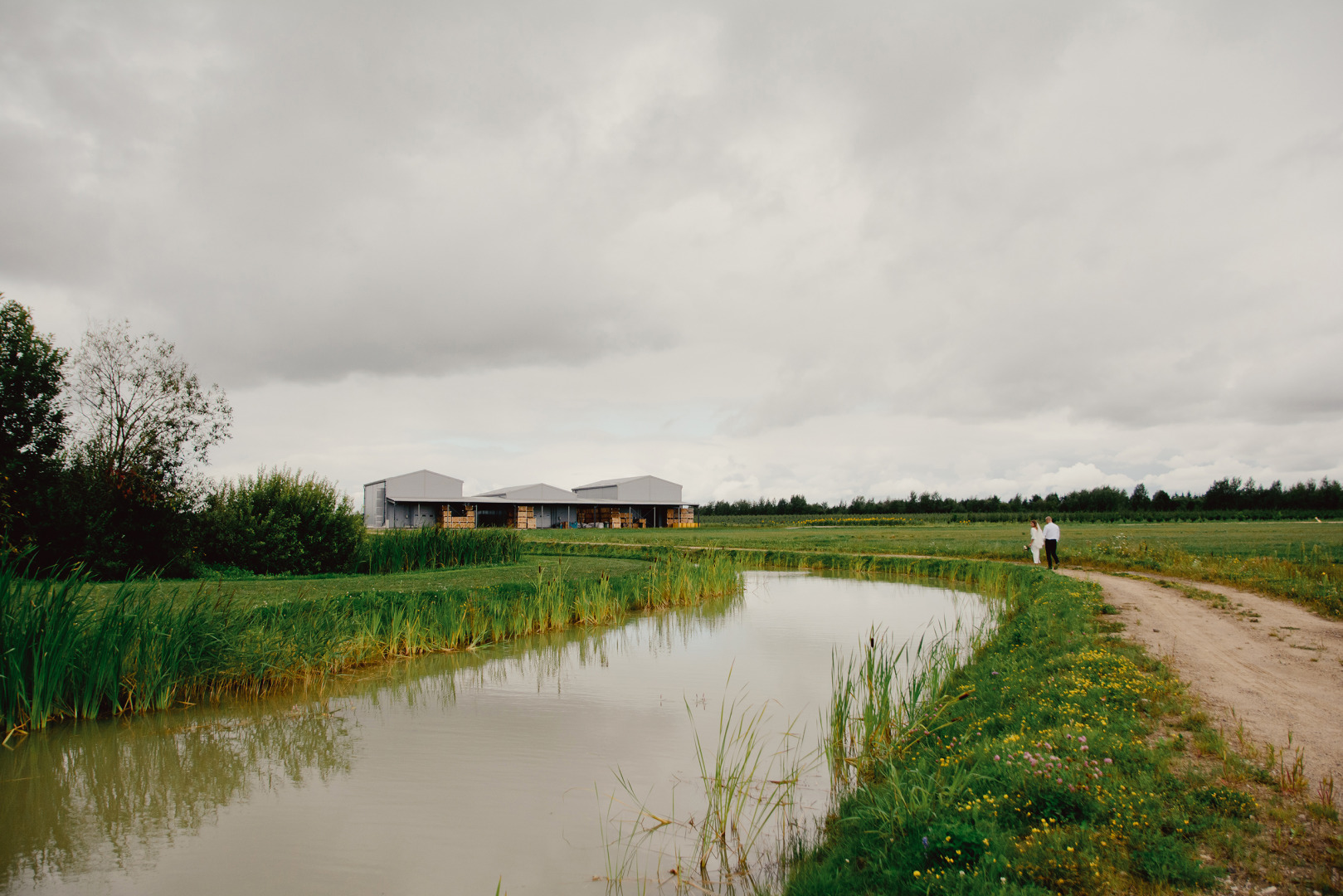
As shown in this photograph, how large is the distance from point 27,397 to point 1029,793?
35543 millimetres

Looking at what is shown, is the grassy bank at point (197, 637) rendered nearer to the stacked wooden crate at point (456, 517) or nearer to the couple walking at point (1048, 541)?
Result: the couple walking at point (1048, 541)

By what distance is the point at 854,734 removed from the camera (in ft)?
23.5

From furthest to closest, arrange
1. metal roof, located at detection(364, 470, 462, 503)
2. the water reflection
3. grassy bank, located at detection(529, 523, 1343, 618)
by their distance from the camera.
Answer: metal roof, located at detection(364, 470, 462, 503), grassy bank, located at detection(529, 523, 1343, 618), the water reflection

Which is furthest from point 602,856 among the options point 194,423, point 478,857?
point 194,423

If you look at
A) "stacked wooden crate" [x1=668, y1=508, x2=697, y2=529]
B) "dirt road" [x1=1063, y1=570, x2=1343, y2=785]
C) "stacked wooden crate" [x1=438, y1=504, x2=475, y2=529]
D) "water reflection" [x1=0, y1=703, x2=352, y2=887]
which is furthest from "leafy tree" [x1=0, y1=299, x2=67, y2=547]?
"stacked wooden crate" [x1=668, y1=508, x2=697, y2=529]

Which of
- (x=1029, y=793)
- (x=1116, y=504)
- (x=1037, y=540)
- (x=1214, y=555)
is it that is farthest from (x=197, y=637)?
(x=1116, y=504)

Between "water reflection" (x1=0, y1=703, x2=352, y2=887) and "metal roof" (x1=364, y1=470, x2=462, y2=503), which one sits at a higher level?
"metal roof" (x1=364, y1=470, x2=462, y2=503)

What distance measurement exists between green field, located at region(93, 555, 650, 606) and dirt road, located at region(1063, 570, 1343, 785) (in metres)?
11.5

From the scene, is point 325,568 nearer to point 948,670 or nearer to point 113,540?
point 113,540

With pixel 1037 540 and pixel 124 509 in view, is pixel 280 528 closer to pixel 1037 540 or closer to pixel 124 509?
pixel 124 509

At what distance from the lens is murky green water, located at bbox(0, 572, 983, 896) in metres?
4.75

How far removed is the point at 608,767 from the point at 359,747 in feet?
8.67

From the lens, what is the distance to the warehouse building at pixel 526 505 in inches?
2451

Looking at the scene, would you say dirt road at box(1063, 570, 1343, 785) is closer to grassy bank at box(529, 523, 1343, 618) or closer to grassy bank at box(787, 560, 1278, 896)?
grassy bank at box(787, 560, 1278, 896)
